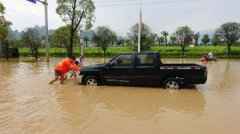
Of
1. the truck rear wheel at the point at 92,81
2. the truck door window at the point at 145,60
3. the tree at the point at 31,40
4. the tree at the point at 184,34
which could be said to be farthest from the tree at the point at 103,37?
the truck door window at the point at 145,60

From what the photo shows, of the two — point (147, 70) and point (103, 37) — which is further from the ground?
point (103, 37)

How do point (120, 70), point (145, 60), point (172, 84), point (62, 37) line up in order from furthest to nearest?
point (62, 37) → point (120, 70) → point (145, 60) → point (172, 84)

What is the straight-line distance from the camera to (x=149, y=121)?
22.3ft

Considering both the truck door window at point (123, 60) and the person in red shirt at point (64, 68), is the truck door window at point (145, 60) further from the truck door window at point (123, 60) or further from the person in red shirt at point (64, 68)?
the person in red shirt at point (64, 68)


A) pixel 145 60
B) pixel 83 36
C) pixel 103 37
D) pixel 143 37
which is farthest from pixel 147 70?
pixel 103 37

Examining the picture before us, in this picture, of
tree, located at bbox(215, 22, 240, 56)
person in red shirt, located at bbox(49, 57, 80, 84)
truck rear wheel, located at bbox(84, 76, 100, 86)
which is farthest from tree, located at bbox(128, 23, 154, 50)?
truck rear wheel, located at bbox(84, 76, 100, 86)

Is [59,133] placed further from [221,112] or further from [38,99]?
[221,112]

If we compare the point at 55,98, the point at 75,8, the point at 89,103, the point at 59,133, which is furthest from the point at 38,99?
the point at 75,8

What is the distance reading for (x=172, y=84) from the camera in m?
11.7

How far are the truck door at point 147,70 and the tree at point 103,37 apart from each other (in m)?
40.1

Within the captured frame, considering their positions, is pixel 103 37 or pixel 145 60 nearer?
pixel 145 60

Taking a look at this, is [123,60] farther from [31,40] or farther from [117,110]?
[31,40]

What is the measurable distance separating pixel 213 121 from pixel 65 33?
4266cm

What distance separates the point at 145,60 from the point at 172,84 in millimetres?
1622
